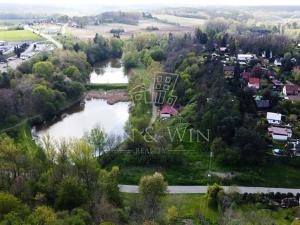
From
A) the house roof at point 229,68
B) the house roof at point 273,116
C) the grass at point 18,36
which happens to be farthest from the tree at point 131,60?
the house roof at point 273,116

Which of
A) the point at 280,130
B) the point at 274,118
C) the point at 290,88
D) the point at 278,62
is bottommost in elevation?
the point at 280,130

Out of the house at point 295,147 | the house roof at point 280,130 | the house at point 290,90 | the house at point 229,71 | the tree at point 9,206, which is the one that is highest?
the house at point 229,71

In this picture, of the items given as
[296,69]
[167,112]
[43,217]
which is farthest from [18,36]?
[43,217]

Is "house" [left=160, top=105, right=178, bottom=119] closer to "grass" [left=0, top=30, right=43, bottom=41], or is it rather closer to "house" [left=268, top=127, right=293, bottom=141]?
"house" [left=268, top=127, right=293, bottom=141]

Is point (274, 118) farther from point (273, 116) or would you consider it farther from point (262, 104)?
point (262, 104)

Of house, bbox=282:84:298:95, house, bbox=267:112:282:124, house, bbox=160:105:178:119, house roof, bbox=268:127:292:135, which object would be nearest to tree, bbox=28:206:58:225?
house roof, bbox=268:127:292:135

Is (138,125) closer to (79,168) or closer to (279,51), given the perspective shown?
(79,168)

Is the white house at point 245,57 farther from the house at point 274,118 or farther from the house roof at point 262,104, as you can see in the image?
the house at point 274,118
